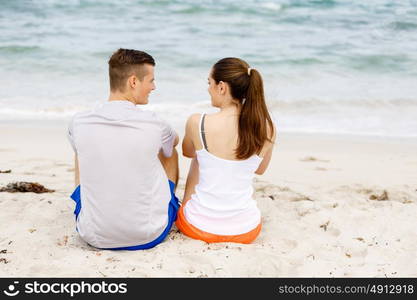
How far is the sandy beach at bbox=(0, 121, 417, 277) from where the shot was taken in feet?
9.73

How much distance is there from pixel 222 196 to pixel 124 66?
93 cm

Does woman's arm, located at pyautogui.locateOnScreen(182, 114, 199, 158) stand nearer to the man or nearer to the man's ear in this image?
the man

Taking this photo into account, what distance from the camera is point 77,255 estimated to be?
308cm

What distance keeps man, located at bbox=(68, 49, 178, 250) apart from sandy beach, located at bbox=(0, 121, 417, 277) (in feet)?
0.54

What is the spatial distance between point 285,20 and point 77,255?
12468mm

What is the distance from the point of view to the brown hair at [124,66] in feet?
9.89

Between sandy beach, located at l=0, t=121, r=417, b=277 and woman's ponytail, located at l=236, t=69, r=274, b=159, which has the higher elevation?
woman's ponytail, located at l=236, t=69, r=274, b=159

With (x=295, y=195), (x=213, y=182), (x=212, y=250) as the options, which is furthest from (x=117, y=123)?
(x=295, y=195)

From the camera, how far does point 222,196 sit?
128 inches

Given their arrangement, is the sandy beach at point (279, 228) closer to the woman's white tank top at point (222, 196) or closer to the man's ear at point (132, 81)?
the woman's white tank top at point (222, 196)

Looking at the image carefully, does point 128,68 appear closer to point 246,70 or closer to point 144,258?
point 246,70

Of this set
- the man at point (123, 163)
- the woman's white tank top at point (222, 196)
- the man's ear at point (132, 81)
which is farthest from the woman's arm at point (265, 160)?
the man's ear at point (132, 81)

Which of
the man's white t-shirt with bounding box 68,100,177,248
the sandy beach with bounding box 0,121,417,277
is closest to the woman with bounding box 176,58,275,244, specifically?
the sandy beach with bounding box 0,121,417,277

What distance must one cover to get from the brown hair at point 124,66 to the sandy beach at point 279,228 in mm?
964
